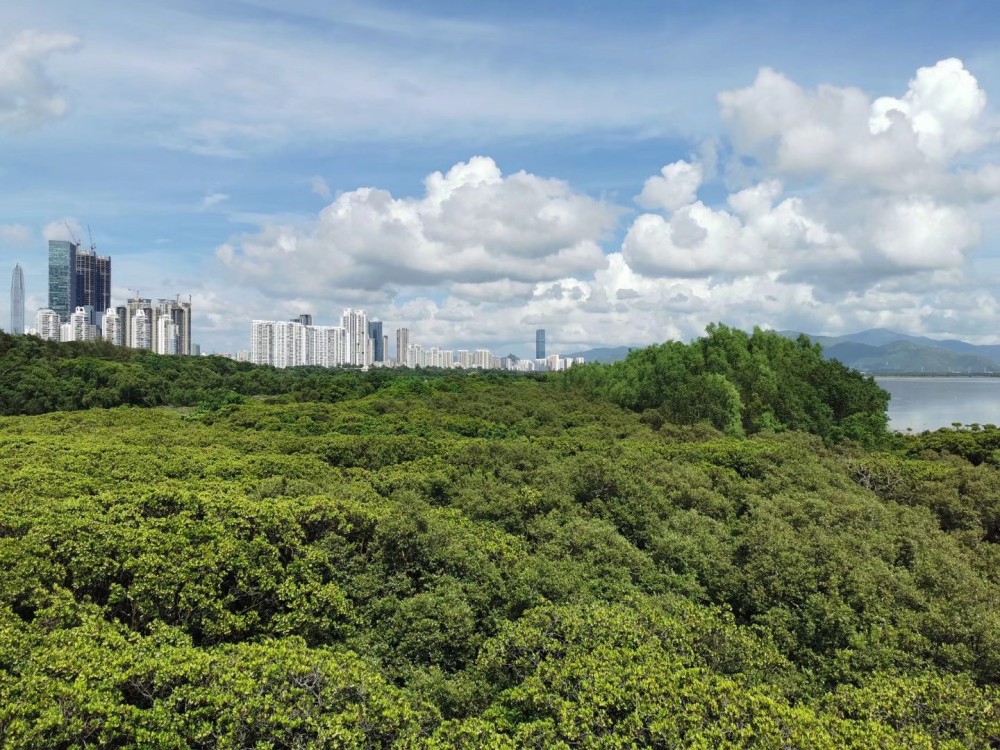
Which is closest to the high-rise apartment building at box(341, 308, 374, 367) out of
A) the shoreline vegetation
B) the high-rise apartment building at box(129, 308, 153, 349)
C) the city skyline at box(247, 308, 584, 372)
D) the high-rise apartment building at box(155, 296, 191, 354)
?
the city skyline at box(247, 308, 584, 372)

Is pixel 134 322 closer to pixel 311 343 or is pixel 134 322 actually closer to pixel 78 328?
pixel 78 328

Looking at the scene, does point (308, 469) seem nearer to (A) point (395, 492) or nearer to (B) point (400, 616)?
(A) point (395, 492)

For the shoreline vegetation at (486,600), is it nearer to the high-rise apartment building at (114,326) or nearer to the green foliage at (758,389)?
the green foliage at (758,389)

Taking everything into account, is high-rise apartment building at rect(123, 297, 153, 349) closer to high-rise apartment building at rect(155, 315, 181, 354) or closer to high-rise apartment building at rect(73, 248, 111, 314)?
high-rise apartment building at rect(155, 315, 181, 354)

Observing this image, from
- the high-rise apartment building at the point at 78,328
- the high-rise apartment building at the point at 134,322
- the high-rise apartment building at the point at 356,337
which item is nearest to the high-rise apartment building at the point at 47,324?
the high-rise apartment building at the point at 78,328

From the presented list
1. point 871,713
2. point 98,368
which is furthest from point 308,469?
point 98,368

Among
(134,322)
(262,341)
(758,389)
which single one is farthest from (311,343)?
(758,389)

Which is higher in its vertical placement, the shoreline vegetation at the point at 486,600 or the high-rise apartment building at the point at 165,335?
the high-rise apartment building at the point at 165,335
